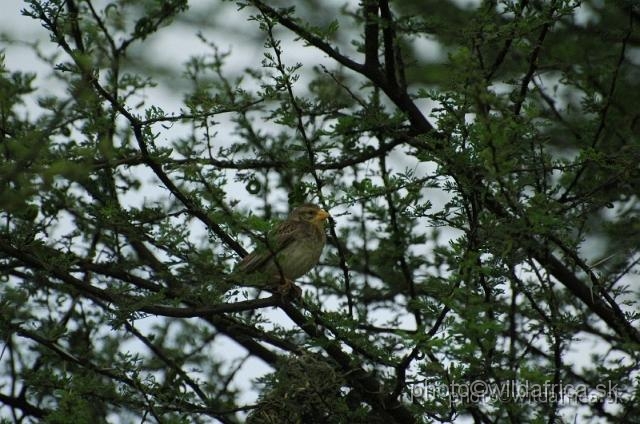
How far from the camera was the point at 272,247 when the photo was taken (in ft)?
14.8

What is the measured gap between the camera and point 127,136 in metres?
5.62

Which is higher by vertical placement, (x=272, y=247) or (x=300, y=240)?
(x=300, y=240)

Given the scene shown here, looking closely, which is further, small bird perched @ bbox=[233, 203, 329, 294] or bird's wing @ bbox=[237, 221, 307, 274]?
small bird perched @ bbox=[233, 203, 329, 294]

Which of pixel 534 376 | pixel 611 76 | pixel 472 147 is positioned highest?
pixel 611 76

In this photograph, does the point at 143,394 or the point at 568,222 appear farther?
the point at 143,394

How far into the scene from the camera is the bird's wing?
456 centimetres

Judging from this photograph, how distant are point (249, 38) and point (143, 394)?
9.11 feet

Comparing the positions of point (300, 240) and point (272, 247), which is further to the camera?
point (300, 240)

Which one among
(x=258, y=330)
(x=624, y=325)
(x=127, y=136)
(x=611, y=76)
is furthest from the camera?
(x=611, y=76)

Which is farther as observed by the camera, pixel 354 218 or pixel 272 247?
pixel 354 218

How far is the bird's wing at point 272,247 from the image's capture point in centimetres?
456

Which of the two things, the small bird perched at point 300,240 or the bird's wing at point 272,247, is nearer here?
the bird's wing at point 272,247

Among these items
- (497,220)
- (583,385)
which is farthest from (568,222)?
(583,385)

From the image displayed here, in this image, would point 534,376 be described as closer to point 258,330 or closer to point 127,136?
point 258,330
